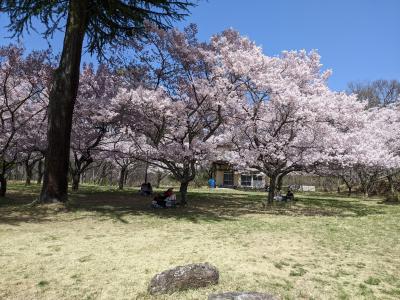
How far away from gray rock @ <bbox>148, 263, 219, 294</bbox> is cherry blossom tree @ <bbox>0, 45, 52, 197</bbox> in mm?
11395

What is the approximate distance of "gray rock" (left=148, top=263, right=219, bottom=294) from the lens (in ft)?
16.3

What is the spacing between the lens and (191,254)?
7109 millimetres

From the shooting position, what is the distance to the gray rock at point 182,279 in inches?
196

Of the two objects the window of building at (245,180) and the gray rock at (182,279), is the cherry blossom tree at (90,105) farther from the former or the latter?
the window of building at (245,180)

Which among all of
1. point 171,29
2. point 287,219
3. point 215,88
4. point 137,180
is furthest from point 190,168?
point 137,180

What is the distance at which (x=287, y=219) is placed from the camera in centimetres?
1251

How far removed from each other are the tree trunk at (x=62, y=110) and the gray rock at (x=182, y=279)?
952cm

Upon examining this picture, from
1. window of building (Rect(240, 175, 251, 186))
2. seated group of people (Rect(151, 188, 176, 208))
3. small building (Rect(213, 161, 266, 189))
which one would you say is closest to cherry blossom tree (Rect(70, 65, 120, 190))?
seated group of people (Rect(151, 188, 176, 208))

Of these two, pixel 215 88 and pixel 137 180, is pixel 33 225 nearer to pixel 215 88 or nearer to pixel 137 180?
pixel 215 88

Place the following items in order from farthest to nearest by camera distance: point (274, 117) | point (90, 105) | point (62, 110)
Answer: point (274, 117)
point (90, 105)
point (62, 110)

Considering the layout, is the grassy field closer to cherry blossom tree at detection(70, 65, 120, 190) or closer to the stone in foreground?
the stone in foreground

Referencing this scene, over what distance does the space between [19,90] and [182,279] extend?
49.6 feet

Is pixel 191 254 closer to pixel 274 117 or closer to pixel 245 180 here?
pixel 274 117

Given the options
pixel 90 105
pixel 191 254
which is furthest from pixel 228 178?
pixel 191 254
